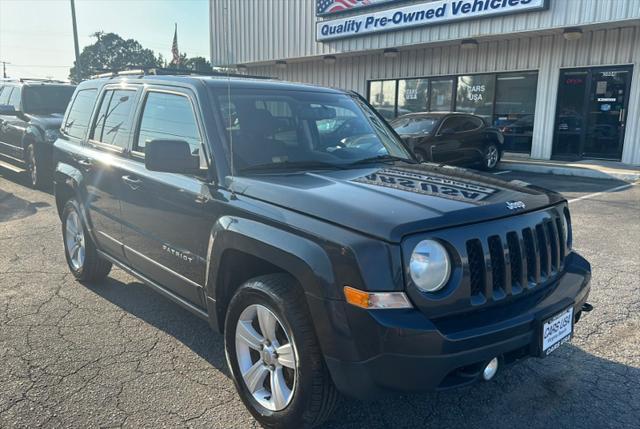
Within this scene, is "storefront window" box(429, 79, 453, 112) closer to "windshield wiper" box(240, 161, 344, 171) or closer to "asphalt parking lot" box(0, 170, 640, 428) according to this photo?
"asphalt parking lot" box(0, 170, 640, 428)

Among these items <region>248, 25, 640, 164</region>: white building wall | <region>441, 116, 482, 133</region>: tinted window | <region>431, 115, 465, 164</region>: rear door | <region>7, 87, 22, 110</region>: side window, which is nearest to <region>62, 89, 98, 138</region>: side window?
<region>7, 87, 22, 110</region>: side window

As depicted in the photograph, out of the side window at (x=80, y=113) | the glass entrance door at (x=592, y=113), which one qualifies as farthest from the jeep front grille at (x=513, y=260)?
the glass entrance door at (x=592, y=113)

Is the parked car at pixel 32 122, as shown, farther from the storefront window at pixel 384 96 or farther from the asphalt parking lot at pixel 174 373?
the storefront window at pixel 384 96

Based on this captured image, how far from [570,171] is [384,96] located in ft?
25.5

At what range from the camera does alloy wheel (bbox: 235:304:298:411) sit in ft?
8.57

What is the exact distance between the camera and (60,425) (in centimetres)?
275

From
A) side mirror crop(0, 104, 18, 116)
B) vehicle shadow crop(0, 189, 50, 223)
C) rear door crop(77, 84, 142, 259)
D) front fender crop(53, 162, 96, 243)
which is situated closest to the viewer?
rear door crop(77, 84, 142, 259)

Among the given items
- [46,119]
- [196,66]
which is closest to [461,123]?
[196,66]

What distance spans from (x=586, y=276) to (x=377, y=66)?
16206 mm

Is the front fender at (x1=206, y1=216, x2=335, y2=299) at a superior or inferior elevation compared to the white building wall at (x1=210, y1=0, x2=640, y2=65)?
inferior

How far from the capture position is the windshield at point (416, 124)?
12.0 metres

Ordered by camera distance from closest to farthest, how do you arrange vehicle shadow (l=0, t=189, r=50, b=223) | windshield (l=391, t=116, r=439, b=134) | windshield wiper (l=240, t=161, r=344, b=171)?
windshield wiper (l=240, t=161, r=344, b=171) → vehicle shadow (l=0, t=189, r=50, b=223) → windshield (l=391, t=116, r=439, b=134)

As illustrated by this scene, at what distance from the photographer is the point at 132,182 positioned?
372cm

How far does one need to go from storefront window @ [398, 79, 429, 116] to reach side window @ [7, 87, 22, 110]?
11.7 m
